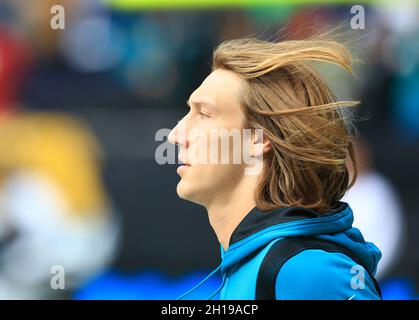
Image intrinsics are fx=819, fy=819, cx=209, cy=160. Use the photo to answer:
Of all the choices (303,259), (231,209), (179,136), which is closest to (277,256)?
(303,259)

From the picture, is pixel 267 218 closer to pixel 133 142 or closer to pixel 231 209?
pixel 231 209

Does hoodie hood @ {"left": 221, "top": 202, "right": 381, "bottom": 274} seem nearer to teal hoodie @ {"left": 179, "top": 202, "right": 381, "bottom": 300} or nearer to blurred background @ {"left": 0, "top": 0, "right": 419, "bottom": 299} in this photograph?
teal hoodie @ {"left": 179, "top": 202, "right": 381, "bottom": 300}

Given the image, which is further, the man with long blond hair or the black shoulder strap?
the man with long blond hair

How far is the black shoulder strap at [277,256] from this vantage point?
1925mm

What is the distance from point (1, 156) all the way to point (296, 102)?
14.3ft

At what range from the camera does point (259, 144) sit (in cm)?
216

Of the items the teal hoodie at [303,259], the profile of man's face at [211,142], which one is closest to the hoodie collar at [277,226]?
the teal hoodie at [303,259]

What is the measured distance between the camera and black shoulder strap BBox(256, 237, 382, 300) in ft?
6.31

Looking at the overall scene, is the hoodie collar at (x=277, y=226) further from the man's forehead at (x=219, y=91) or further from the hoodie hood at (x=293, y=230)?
the man's forehead at (x=219, y=91)

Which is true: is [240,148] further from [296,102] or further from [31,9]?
[31,9]

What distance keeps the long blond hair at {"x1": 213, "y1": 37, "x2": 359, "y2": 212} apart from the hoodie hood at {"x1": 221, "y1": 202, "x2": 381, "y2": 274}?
0.04m

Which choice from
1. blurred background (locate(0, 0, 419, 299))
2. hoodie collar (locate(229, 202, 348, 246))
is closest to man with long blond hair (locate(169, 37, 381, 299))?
hoodie collar (locate(229, 202, 348, 246))

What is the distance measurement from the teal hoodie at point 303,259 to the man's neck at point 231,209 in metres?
0.03

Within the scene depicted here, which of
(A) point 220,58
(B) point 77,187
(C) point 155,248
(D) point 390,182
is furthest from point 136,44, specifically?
(A) point 220,58
